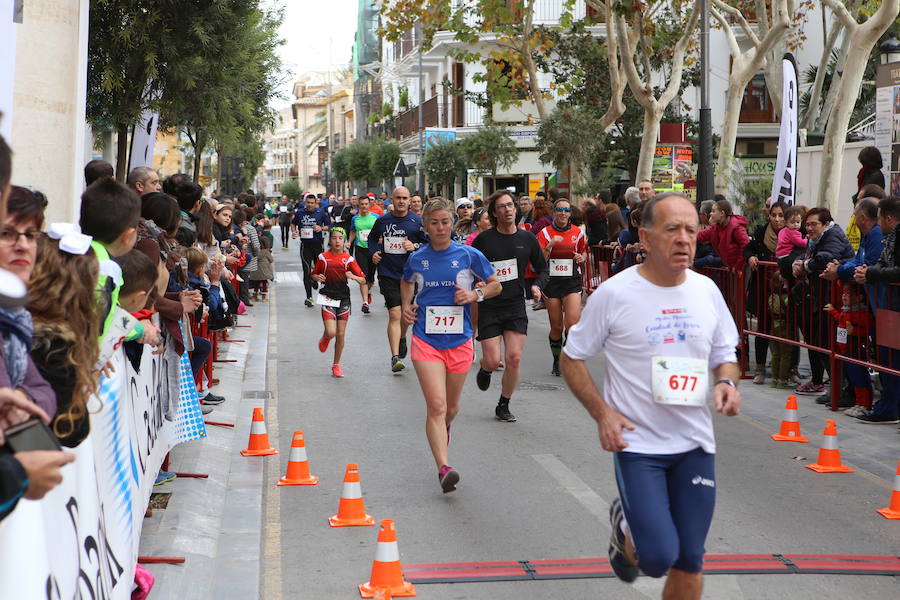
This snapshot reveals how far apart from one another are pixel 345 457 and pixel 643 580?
3.43 meters

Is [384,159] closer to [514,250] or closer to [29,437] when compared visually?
[514,250]

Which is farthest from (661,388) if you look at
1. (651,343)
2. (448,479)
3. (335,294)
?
(335,294)

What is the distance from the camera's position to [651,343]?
176 inches

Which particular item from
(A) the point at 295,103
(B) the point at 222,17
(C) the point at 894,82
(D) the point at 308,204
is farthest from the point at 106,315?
(A) the point at 295,103

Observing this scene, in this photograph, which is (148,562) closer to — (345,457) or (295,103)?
(345,457)

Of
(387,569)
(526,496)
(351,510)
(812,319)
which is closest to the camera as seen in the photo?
(387,569)

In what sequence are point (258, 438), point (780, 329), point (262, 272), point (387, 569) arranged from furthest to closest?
point (262, 272) < point (780, 329) < point (258, 438) < point (387, 569)

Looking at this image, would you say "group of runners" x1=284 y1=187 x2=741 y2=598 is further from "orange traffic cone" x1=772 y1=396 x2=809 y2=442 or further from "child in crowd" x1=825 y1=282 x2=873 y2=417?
"child in crowd" x1=825 y1=282 x2=873 y2=417

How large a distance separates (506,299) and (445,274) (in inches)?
→ 83.5

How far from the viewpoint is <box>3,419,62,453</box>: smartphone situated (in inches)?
97.3

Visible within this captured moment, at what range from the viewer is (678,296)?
4547mm

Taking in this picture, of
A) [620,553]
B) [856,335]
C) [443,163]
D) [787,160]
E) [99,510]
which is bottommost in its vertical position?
[620,553]

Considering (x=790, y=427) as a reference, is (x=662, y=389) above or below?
above

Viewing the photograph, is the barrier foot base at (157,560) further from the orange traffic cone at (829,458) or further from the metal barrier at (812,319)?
the metal barrier at (812,319)
